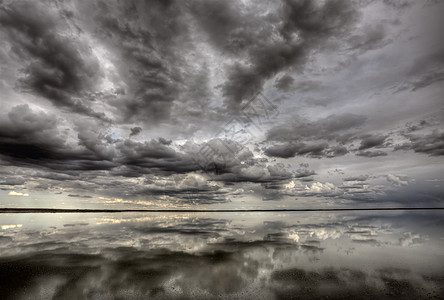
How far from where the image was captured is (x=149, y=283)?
39.1 ft

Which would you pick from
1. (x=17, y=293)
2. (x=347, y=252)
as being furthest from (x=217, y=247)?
(x=17, y=293)

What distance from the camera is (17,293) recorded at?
10.3m

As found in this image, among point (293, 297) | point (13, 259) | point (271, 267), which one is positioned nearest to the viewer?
point (293, 297)

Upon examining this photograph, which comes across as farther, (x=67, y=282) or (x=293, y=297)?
(x=67, y=282)

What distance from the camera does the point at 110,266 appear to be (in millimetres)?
14992

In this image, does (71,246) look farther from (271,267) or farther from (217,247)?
(271,267)

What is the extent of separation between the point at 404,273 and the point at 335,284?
18.4 feet

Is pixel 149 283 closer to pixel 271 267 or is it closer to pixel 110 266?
pixel 110 266

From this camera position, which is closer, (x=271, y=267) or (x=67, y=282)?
(x=67, y=282)

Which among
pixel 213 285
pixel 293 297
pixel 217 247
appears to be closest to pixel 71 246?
pixel 217 247

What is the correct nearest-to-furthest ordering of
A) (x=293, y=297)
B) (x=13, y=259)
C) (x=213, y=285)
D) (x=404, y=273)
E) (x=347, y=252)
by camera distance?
(x=293, y=297) → (x=213, y=285) → (x=404, y=273) → (x=13, y=259) → (x=347, y=252)

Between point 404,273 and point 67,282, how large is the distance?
1993cm

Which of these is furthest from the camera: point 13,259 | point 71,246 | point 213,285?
point 71,246

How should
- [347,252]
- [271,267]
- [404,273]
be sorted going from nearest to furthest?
[404,273], [271,267], [347,252]
